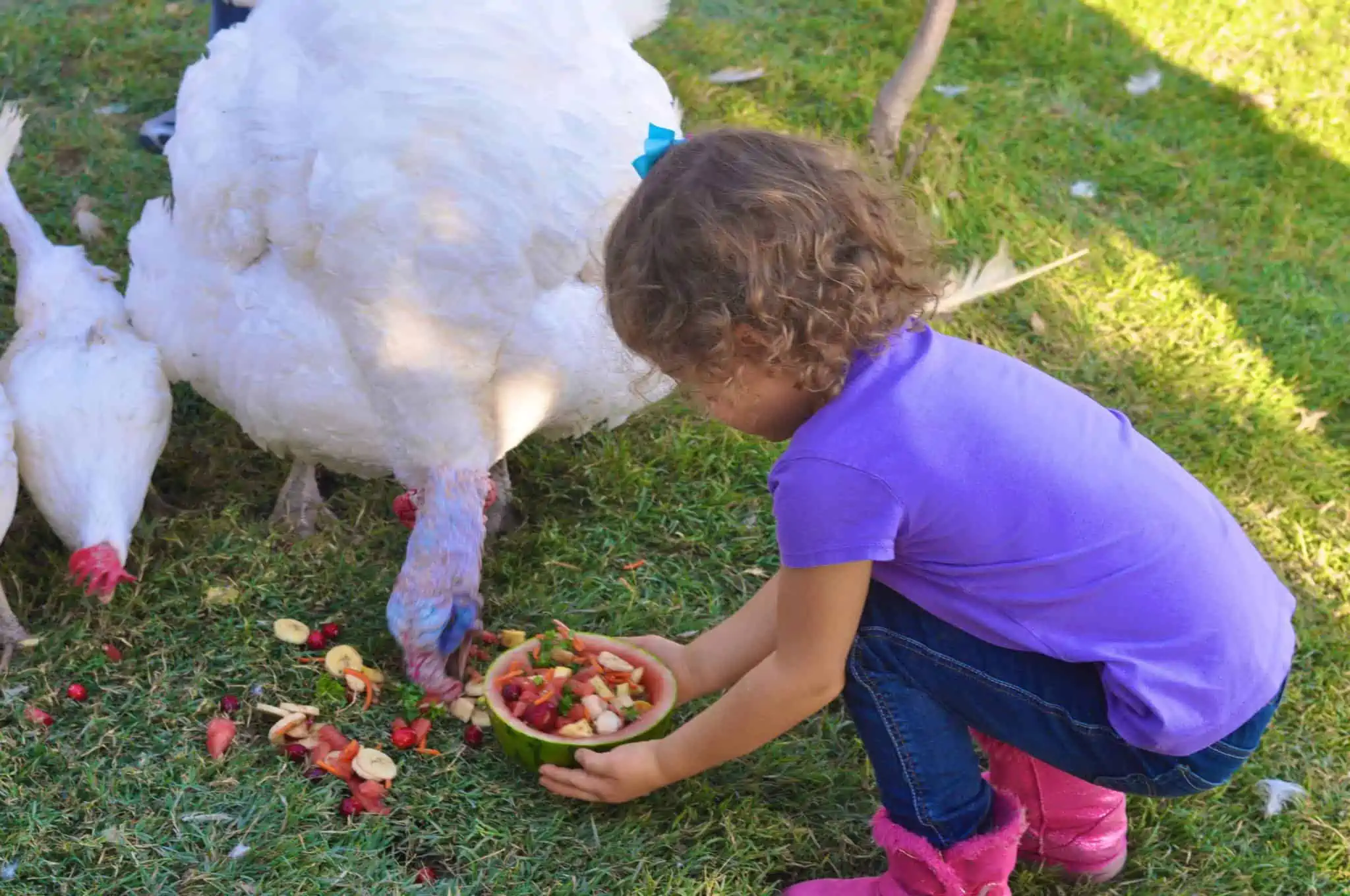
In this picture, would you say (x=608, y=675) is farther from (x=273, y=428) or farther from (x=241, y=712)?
(x=273, y=428)

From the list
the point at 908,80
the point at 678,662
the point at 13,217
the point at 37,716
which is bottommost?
the point at 37,716

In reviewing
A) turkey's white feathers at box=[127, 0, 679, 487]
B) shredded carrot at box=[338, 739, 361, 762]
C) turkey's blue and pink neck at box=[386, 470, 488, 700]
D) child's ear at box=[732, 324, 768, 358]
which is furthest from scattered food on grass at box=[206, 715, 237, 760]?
Answer: child's ear at box=[732, 324, 768, 358]

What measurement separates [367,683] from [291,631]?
0.82 feet

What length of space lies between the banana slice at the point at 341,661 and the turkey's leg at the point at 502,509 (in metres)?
0.62

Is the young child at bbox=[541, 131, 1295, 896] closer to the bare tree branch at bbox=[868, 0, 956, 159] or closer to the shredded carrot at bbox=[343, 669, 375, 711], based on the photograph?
the shredded carrot at bbox=[343, 669, 375, 711]

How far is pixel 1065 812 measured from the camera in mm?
2377

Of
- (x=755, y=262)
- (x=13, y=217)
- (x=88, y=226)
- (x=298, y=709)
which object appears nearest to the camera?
(x=755, y=262)

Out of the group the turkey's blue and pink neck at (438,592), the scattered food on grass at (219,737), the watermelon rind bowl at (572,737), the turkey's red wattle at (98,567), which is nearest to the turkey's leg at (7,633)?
the turkey's red wattle at (98,567)

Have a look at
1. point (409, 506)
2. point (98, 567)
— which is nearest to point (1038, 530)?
point (409, 506)

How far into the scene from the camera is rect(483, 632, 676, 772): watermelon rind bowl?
2352 millimetres

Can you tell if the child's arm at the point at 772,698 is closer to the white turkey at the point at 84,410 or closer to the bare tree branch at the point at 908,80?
the white turkey at the point at 84,410

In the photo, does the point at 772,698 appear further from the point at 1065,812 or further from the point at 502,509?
the point at 502,509

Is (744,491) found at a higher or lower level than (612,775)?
lower

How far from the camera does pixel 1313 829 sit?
2582 millimetres
